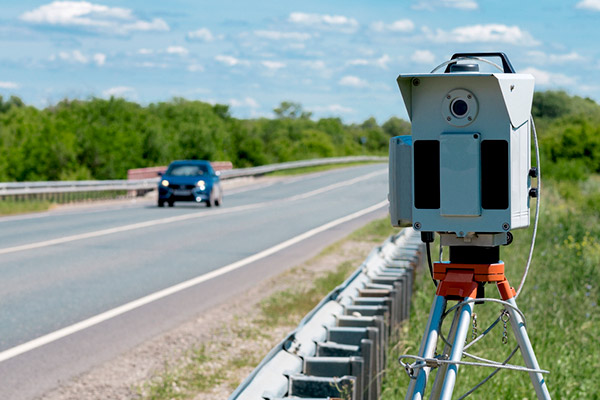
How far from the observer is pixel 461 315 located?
2.79 meters

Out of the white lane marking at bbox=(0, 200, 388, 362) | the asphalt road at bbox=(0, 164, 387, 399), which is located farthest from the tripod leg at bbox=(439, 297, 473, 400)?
the white lane marking at bbox=(0, 200, 388, 362)

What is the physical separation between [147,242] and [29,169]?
112ft

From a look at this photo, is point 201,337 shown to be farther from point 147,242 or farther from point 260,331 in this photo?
point 147,242

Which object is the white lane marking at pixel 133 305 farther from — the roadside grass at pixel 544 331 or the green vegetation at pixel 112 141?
the green vegetation at pixel 112 141

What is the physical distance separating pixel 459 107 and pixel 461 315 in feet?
2.23

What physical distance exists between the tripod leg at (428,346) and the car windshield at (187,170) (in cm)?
2320

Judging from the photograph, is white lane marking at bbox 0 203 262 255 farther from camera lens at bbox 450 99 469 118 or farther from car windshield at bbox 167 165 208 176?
camera lens at bbox 450 99 469 118

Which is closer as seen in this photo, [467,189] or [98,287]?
[467,189]

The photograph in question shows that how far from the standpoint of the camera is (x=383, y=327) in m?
5.02

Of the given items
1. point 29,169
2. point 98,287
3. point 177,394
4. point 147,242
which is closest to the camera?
point 177,394

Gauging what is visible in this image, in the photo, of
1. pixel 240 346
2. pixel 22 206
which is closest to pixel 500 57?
pixel 240 346

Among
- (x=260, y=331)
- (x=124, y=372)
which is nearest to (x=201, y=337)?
(x=260, y=331)

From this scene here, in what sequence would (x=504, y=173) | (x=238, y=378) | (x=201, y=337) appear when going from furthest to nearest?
1. (x=201, y=337)
2. (x=238, y=378)
3. (x=504, y=173)

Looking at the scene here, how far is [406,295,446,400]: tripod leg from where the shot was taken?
262 centimetres
